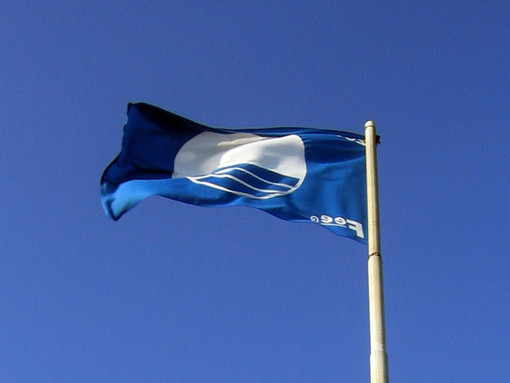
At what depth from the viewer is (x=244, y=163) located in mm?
17750

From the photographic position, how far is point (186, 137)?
18.4 meters

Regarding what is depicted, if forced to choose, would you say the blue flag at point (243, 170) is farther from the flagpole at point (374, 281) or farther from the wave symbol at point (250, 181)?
the flagpole at point (374, 281)

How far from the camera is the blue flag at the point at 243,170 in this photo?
16578 millimetres

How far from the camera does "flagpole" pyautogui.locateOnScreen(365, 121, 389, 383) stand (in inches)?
493

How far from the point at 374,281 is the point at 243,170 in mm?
4824

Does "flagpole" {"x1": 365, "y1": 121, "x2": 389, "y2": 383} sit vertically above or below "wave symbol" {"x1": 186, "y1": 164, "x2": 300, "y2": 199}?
below

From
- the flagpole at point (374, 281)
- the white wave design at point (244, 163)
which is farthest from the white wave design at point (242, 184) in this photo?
the flagpole at point (374, 281)

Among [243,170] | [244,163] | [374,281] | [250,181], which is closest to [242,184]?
[250,181]

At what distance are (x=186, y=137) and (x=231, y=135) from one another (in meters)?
0.86

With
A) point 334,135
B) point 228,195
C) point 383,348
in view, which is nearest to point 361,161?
point 334,135

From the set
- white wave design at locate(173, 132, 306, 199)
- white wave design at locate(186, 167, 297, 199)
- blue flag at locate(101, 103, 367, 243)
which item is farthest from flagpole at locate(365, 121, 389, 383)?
white wave design at locate(173, 132, 306, 199)

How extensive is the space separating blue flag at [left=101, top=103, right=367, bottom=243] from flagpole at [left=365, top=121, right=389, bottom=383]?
1288 millimetres

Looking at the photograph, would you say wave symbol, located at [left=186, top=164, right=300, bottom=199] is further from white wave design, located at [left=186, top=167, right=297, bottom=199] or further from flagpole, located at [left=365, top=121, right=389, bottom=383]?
flagpole, located at [left=365, top=121, right=389, bottom=383]

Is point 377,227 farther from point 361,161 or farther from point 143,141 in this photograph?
point 143,141
